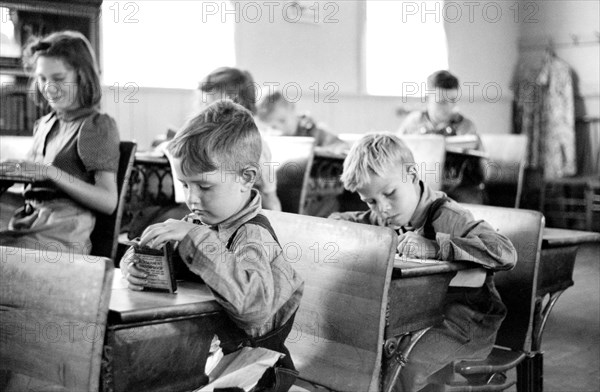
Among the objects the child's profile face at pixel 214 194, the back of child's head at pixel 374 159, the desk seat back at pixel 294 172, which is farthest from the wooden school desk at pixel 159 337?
the desk seat back at pixel 294 172

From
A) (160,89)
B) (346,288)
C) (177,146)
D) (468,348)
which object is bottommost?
(468,348)

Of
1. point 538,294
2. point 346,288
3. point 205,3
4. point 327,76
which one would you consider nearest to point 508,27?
point 327,76

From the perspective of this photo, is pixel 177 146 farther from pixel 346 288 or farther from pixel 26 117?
pixel 26 117

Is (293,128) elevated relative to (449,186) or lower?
elevated

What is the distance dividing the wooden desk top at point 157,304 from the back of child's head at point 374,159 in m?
0.88

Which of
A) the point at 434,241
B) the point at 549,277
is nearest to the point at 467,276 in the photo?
the point at 434,241

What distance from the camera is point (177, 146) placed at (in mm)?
1707

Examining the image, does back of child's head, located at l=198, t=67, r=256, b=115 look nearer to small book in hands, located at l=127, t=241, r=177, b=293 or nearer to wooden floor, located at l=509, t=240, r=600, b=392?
wooden floor, located at l=509, t=240, r=600, b=392

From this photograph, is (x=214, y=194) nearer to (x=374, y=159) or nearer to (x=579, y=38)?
(x=374, y=159)

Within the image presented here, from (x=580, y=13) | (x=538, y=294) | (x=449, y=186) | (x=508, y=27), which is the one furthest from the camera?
(x=508, y=27)

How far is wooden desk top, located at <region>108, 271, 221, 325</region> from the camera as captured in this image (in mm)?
1337

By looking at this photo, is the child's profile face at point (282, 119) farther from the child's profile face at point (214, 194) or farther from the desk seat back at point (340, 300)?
the child's profile face at point (214, 194)

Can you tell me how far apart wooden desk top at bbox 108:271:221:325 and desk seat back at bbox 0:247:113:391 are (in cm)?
5

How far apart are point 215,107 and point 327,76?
5.75 m
